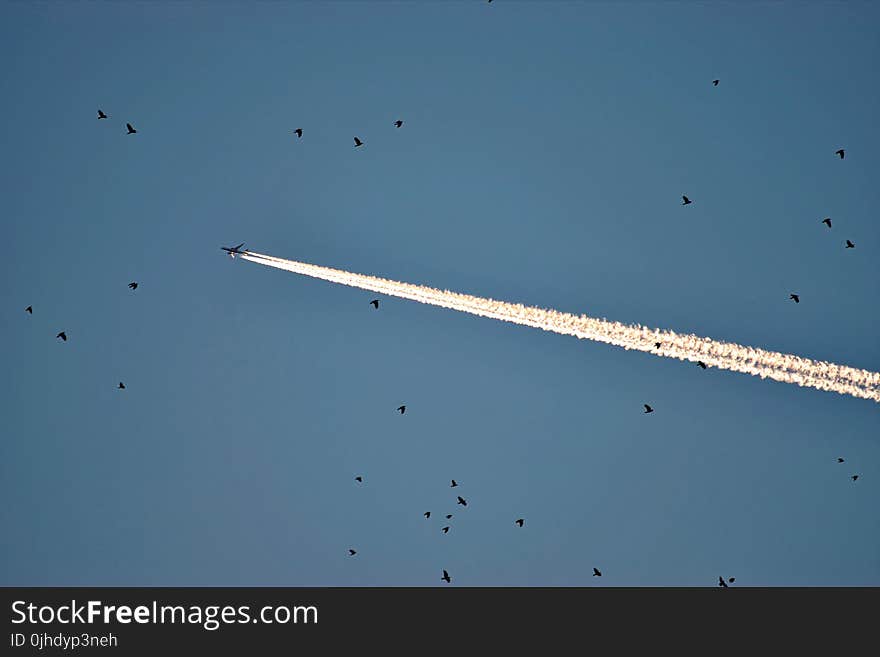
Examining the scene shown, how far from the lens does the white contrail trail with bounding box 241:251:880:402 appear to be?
36.4 metres

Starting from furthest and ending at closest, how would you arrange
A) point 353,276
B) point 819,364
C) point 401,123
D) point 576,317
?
point 401,123 < point 353,276 < point 576,317 < point 819,364

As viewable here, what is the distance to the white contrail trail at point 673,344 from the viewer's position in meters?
36.4

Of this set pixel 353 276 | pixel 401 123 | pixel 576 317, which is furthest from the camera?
pixel 401 123

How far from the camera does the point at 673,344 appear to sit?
124 feet
